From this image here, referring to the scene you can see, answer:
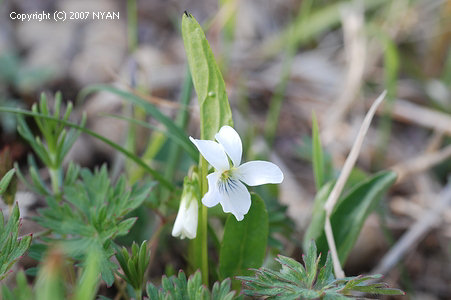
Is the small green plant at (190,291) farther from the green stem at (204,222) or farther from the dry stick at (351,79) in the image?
the dry stick at (351,79)

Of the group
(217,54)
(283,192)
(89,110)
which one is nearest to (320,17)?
(217,54)

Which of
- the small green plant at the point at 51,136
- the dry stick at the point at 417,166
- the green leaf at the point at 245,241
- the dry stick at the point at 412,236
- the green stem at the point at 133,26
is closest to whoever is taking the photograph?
the green leaf at the point at 245,241

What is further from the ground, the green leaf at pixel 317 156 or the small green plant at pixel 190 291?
the green leaf at pixel 317 156

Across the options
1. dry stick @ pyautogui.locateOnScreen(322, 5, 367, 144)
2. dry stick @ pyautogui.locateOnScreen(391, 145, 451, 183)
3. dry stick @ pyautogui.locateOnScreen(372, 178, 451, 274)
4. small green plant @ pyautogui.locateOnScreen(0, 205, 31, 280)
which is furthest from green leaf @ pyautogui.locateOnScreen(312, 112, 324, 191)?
dry stick @ pyautogui.locateOnScreen(322, 5, 367, 144)

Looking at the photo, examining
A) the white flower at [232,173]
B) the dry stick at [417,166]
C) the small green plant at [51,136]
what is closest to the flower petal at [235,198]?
the white flower at [232,173]

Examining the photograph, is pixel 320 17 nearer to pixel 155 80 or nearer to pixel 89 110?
pixel 155 80

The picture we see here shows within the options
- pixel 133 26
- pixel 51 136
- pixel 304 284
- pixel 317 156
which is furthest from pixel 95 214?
pixel 133 26

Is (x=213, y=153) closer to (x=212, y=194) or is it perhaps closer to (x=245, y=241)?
(x=212, y=194)
